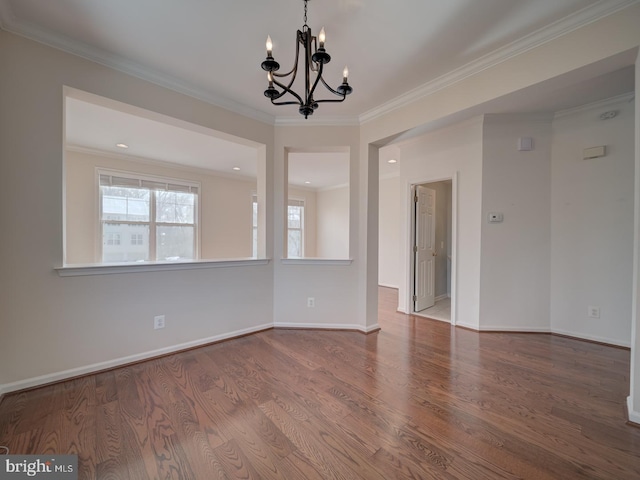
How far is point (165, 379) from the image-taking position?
214 cm

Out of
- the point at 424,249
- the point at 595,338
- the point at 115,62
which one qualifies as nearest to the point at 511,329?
the point at 595,338

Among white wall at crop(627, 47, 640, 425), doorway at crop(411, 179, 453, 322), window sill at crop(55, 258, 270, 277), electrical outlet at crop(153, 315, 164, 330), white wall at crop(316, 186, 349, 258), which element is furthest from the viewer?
white wall at crop(316, 186, 349, 258)

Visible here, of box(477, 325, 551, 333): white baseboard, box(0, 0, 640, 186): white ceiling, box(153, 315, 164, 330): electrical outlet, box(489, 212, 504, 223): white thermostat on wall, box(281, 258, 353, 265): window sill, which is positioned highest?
box(0, 0, 640, 186): white ceiling

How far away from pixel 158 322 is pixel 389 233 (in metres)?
5.18

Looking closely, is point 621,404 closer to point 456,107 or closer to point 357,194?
point 456,107

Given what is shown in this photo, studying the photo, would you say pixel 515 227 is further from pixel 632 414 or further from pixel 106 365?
pixel 106 365

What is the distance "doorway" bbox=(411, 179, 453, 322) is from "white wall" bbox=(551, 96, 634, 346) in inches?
51.1

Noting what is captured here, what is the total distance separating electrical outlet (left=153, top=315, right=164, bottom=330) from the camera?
2.53 meters

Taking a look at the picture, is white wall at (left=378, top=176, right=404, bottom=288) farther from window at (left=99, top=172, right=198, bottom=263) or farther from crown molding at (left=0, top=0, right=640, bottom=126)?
window at (left=99, top=172, right=198, bottom=263)

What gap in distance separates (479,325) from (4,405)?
4453 mm

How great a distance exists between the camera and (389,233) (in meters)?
6.45

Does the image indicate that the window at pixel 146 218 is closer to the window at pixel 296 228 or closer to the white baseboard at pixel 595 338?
the window at pixel 296 228

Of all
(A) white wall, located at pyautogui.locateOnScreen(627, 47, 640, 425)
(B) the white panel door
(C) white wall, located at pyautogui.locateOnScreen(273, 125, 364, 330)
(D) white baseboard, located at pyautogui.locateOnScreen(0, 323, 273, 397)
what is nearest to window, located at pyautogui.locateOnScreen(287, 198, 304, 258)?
(B) the white panel door

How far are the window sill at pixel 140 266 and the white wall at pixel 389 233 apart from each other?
399 cm
